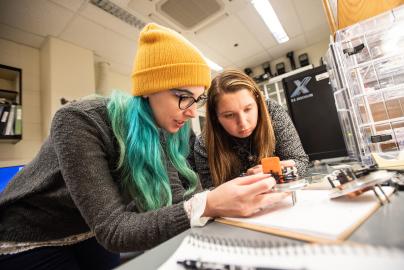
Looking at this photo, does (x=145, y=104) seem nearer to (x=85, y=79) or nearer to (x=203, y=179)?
(x=203, y=179)

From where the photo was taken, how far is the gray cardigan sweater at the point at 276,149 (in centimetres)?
111

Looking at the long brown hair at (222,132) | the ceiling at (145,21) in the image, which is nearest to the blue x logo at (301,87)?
the long brown hair at (222,132)

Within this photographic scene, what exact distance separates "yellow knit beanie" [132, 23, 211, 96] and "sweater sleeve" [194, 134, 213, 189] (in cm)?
46

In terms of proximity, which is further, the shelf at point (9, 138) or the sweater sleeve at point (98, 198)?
the shelf at point (9, 138)

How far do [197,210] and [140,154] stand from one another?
0.28 metres

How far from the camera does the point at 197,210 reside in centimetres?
46

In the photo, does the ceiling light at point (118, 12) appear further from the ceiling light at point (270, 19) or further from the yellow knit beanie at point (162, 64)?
the yellow knit beanie at point (162, 64)

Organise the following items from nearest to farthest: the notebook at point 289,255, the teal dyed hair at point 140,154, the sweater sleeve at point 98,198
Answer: the notebook at point 289,255, the sweater sleeve at point 98,198, the teal dyed hair at point 140,154

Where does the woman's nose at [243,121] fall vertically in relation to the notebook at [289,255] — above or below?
above

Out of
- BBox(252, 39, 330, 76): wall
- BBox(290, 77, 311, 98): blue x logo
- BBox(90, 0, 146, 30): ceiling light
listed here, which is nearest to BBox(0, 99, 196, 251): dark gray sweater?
BBox(290, 77, 311, 98): blue x logo

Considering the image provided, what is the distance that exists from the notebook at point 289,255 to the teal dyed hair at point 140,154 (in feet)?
1.11

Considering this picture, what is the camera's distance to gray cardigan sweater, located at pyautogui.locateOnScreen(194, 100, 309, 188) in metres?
1.11

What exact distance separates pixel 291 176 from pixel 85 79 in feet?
10.0

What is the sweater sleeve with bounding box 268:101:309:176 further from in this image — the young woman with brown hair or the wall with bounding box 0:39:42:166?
the wall with bounding box 0:39:42:166
